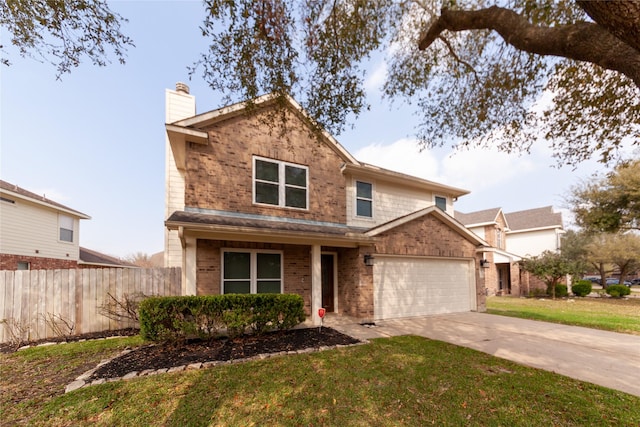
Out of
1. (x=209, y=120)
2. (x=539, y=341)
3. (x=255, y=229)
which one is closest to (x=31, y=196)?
(x=209, y=120)

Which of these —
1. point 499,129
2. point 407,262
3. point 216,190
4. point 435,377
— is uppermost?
point 499,129

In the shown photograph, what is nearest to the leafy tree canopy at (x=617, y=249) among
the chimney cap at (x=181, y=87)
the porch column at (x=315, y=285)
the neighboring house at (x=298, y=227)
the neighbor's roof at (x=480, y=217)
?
the neighbor's roof at (x=480, y=217)

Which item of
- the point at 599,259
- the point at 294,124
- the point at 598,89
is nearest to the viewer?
the point at 598,89

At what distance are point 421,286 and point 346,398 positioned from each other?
7.68 meters

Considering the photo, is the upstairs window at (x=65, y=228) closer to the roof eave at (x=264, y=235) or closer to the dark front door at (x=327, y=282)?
the roof eave at (x=264, y=235)

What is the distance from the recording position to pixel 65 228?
15.6 meters

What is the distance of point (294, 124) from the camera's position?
1035 cm

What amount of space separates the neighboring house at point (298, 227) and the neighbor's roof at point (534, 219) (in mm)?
17720

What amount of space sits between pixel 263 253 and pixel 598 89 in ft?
29.1

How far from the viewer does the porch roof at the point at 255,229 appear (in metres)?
6.91

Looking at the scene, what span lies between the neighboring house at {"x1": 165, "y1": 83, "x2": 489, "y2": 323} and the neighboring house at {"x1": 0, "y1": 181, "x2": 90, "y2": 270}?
8.82 m

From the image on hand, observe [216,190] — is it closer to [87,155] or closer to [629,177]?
[87,155]

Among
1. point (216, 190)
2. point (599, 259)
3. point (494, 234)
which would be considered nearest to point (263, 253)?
point (216, 190)

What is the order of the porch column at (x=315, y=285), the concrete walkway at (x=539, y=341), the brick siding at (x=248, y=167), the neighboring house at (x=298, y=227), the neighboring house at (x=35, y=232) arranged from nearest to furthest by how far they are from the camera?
1. the concrete walkway at (x=539, y=341)
2. the neighboring house at (x=298, y=227)
3. the brick siding at (x=248, y=167)
4. the porch column at (x=315, y=285)
5. the neighboring house at (x=35, y=232)
